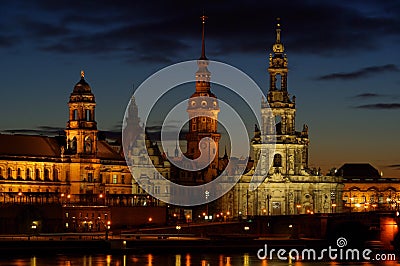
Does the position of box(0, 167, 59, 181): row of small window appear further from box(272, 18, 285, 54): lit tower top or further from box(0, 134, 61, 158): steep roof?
box(272, 18, 285, 54): lit tower top

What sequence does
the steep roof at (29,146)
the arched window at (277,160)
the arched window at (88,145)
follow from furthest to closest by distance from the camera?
1. the arched window at (277,160)
2. the arched window at (88,145)
3. the steep roof at (29,146)

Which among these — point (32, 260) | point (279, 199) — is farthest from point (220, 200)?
point (32, 260)

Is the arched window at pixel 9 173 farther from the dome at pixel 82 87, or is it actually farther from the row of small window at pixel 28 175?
the dome at pixel 82 87

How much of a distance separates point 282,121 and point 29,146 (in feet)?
128

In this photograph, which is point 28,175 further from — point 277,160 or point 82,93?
point 277,160

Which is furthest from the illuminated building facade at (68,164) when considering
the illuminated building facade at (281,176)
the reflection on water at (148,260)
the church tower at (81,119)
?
the reflection on water at (148,260)

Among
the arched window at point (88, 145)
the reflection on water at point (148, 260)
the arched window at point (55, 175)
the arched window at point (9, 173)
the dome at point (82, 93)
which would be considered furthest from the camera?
the arched window at point (88, 145)

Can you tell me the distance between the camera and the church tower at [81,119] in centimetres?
17162

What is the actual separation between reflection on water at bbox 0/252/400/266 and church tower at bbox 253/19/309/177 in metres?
64.6

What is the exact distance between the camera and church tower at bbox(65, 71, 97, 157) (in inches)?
6757

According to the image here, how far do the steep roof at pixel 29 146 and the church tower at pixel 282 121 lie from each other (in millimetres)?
31480

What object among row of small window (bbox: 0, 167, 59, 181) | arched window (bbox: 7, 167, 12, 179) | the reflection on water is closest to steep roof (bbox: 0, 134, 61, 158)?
arched window (bbox: 7, 167, 12, 179)

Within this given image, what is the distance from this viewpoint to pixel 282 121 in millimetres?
189750

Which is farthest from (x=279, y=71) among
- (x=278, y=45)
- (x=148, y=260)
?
(x=148, y=260)
